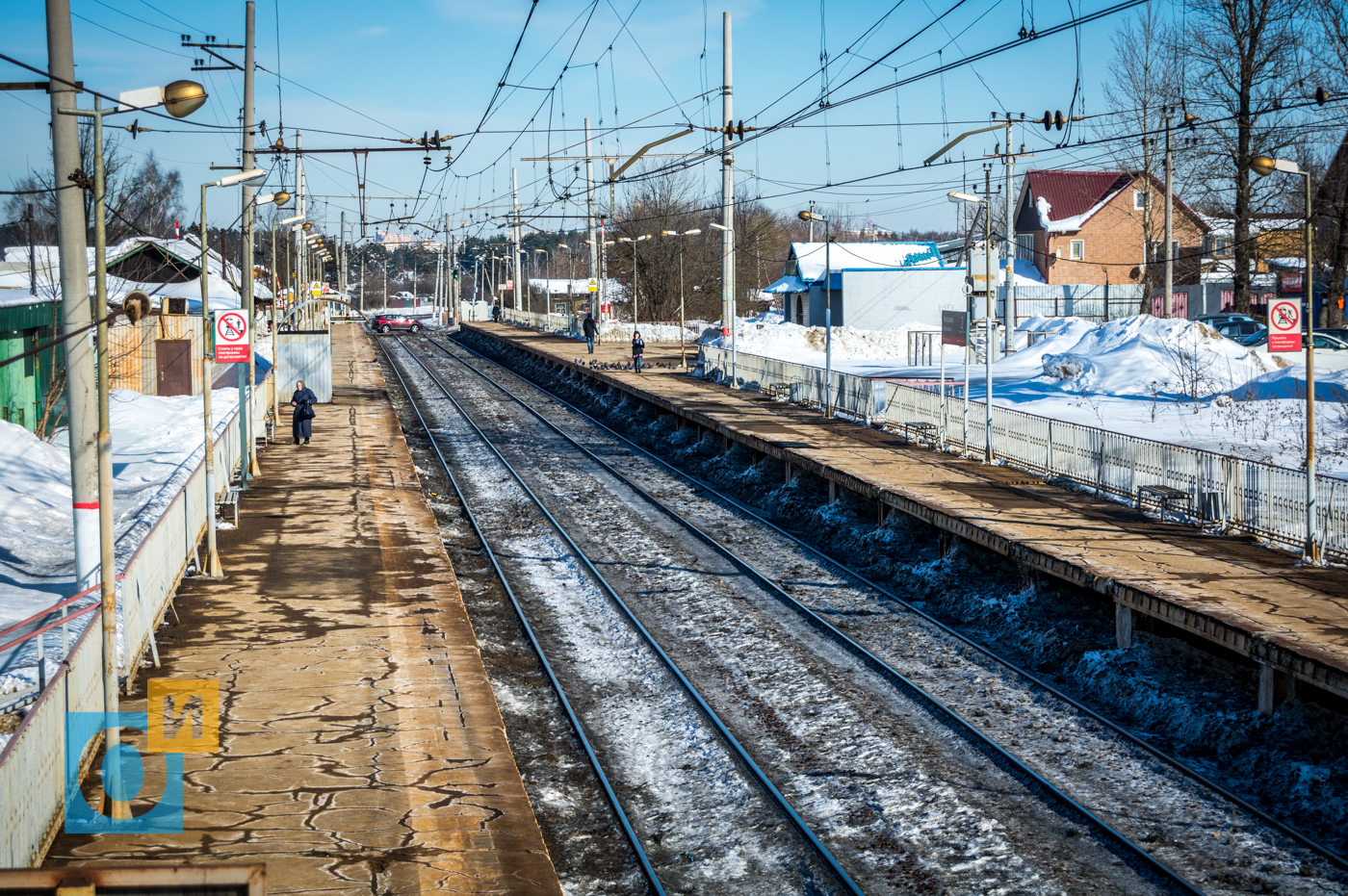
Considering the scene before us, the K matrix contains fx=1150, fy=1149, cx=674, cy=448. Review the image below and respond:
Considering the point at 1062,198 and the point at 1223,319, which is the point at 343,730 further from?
the point at 1062,198

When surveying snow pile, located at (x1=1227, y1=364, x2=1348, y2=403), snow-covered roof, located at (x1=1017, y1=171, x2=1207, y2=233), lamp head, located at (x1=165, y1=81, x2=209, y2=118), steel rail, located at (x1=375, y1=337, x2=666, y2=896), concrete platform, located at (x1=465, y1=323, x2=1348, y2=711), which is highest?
snow-covered roof, located at (x1=1017, y1=171, x2=1207, y2=233)

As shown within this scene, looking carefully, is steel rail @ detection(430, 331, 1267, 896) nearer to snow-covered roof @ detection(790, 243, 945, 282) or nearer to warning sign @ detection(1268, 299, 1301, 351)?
warning sign @ detection(1268, 299, 1301, 351)

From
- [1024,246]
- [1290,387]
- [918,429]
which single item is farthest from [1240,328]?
[1024,246]

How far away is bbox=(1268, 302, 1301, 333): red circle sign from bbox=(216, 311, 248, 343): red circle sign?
14640 mm

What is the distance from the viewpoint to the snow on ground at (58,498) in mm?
13266

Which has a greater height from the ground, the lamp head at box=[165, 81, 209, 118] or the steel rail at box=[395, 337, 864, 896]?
the lamp head at box=[165, 81, 209, 118]

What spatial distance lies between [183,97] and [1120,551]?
36.5 ft

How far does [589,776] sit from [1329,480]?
932 centimetres

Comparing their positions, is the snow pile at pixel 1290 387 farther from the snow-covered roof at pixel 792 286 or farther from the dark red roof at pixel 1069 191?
the dark red roof at pixel 1069 191

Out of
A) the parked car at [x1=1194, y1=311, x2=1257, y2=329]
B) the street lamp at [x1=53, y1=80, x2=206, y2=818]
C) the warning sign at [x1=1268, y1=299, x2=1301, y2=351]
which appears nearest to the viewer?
the street lamp at [x1=53, y1=80, x2=206, y2=818]

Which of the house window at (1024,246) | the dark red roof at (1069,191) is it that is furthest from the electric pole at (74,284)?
the dark red roof at (1069,191)

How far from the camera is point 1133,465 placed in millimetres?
16875

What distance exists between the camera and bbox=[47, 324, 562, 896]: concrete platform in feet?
23.6

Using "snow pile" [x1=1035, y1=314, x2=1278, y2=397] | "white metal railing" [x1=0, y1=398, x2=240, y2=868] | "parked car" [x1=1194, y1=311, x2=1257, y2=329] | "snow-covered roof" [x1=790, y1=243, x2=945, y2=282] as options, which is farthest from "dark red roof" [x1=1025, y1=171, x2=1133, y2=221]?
"white metal railing" [x1=0, y1=398, x2=240, y2=868]
